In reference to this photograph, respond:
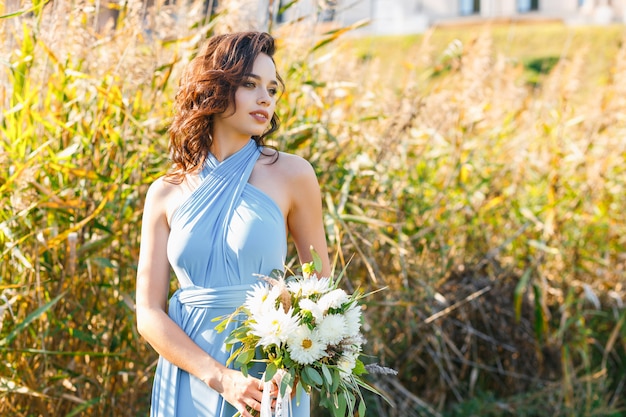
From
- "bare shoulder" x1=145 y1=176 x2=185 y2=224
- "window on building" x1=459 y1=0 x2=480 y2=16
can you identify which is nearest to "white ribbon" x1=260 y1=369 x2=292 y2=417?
"bare shoulder" x1=145 y1=176 x2=185 y2=224

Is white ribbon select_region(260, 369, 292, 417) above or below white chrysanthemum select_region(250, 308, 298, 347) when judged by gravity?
below

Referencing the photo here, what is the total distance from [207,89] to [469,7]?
24.3 metres

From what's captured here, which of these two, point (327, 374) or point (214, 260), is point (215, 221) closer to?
point (214, 260)

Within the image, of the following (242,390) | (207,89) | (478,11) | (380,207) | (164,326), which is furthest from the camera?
(478,11)

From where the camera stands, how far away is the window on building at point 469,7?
2481 centimetres

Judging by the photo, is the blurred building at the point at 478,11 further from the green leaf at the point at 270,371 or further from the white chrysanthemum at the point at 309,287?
the green leaf at the point at 270,371

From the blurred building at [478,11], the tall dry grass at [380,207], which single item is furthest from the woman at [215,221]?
the blurred building at [478,11]

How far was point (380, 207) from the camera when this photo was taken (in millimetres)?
3287

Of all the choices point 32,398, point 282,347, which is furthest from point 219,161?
point 32,398

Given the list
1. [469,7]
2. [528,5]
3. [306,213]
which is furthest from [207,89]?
[528,5]

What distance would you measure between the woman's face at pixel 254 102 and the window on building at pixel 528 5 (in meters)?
24.3

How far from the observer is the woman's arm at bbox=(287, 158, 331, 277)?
217cm

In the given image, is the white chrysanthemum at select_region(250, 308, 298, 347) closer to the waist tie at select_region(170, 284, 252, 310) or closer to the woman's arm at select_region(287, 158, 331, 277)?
the waist tie at select_region(170, 284, 252, 310)

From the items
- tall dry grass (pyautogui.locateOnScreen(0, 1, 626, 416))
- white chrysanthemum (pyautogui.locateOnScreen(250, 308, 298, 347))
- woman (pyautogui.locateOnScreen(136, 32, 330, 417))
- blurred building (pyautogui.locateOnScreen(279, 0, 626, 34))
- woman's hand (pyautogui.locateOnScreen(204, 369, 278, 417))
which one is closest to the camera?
white chrysanthemum (pyautogui.locateOnScreen(250, 308, 298, 347))
